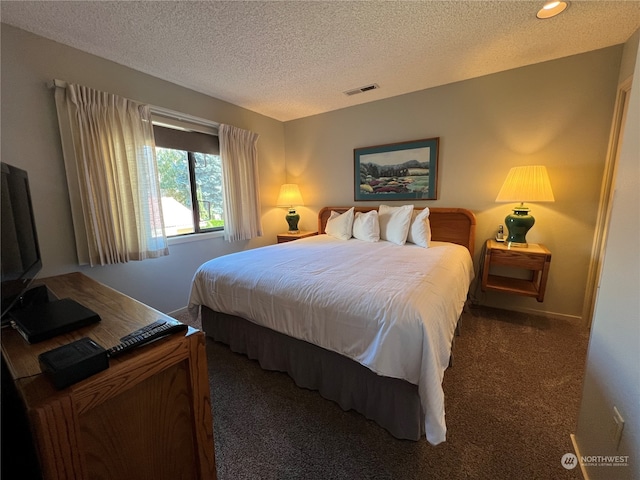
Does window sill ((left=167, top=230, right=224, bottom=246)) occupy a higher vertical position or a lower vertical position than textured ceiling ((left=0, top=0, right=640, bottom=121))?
lower

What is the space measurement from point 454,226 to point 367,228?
99 centimetres

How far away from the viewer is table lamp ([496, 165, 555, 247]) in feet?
7.44

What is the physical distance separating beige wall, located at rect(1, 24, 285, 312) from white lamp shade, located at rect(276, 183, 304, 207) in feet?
4.81

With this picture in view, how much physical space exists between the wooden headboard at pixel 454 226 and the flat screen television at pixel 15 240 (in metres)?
3.26

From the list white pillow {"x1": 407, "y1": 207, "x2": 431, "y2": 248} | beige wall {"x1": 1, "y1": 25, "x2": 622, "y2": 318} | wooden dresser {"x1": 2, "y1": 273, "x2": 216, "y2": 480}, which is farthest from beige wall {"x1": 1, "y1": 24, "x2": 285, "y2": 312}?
white pillow {"x1": 407, "y1": 207, "x2": 431, "y2": 248}

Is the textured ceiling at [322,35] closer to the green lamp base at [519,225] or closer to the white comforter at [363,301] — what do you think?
the green lamp base at [519,225]

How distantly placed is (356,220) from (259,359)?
6.19 ft

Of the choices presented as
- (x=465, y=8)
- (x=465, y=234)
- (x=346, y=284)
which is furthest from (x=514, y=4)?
(x=346, y=284)

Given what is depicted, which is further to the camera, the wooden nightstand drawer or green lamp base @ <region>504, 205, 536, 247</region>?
green lamp base @ <region>504, 205, 536, 247</region>

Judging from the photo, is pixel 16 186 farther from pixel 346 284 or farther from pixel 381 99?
pixel 381 99

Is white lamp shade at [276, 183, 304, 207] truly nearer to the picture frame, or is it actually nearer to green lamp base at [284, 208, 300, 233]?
green lamp base at [284, 208, 300, 233]

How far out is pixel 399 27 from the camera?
1.89 m

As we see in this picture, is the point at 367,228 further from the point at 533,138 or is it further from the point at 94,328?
the point at 94,328
